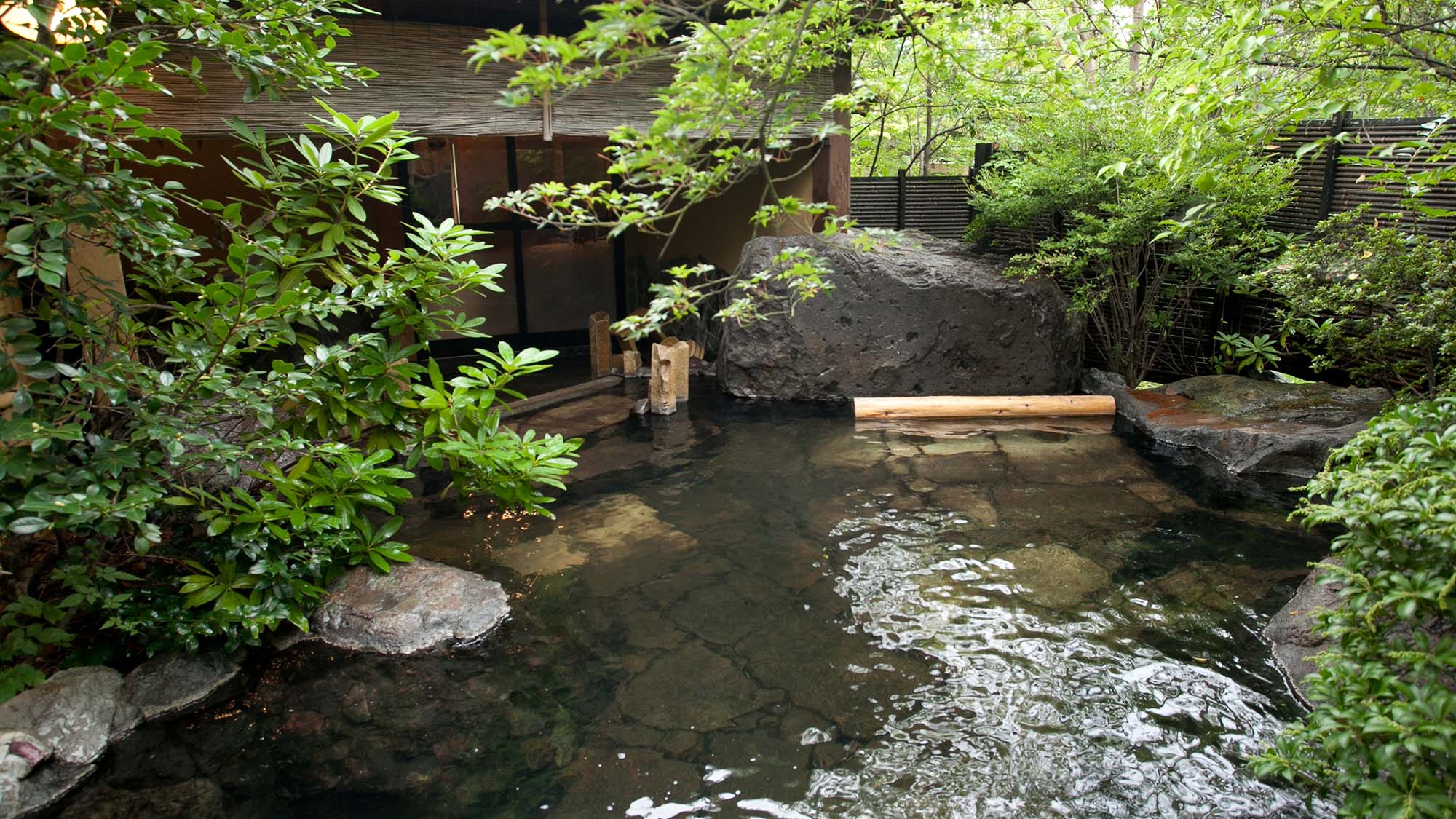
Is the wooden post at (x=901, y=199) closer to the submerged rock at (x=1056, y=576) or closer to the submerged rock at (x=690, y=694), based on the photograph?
the submerged rock at (x=1056, y=576)

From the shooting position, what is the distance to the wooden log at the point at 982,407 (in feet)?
29.4

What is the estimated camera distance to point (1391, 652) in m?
2.71

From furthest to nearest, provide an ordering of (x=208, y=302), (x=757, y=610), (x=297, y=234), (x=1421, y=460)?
(x=757, y=610) → (x=297, y=234) → (x=208, y=302) → (x=1421, y=460)

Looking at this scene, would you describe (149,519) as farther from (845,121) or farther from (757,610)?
(845,121)

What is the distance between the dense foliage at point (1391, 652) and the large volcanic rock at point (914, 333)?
640 cm

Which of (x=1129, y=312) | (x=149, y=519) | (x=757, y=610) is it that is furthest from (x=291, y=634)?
(x=1129, y=312)

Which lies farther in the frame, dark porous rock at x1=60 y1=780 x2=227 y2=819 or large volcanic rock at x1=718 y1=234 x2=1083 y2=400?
large volcanic rock at x1=718 y1=234 x2=1083 y2=400

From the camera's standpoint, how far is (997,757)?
12.6 ft

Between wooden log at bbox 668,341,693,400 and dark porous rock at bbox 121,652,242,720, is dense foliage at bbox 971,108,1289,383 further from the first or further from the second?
dark porous rock at bbox 121,652,242,720

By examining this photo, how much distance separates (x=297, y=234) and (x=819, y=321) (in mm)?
5933

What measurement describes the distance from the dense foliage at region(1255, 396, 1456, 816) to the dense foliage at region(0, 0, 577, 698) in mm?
3749

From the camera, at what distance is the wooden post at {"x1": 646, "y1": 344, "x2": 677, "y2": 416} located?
9359mm

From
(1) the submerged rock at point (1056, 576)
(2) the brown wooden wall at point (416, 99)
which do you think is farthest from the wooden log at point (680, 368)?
(1) the submerged rock at point (1056, 576)

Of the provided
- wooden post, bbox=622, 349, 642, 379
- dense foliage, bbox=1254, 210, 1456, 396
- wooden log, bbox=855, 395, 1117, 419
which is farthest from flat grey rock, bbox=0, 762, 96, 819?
dense foliage, bbox=1254, 210, 1456, 396
